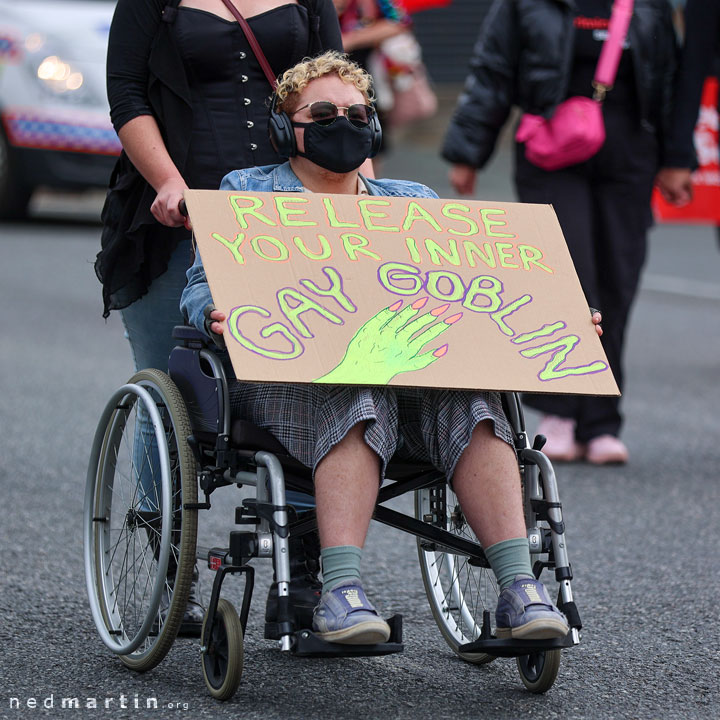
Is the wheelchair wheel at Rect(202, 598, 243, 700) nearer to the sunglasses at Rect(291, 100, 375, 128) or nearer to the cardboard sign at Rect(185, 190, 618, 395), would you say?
the cardboard sign at Rect(185, 190, 618, 395)

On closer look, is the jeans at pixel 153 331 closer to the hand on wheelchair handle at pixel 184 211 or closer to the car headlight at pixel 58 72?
the hand on wheelchair handle at pixel 184 211

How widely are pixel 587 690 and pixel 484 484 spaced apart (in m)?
0.59

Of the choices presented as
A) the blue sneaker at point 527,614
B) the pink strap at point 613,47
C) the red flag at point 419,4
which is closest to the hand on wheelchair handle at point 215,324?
the blue sneaker at point 527,614

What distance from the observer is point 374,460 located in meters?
3.44

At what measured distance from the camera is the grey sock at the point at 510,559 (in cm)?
342

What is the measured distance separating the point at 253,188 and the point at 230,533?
868 millimetres

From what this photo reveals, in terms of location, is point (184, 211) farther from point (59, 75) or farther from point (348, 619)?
point (59, 75)

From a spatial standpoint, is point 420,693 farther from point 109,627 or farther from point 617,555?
point 617,555

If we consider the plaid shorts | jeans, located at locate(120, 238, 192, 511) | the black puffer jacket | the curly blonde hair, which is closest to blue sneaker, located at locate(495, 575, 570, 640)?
the plaid shorts

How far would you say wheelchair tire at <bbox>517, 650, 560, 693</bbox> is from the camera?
3.50 meters

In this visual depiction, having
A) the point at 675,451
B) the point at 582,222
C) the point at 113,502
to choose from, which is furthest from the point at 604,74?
the point at 113,502

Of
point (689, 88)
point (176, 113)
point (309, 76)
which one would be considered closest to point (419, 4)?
point (689, 88)

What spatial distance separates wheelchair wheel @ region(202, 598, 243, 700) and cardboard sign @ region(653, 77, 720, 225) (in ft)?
18.4

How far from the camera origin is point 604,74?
20.5ft
